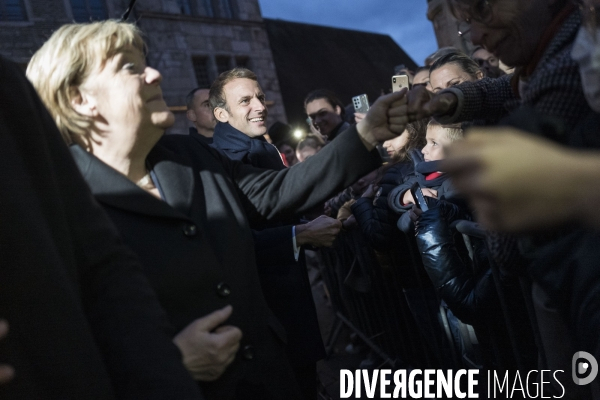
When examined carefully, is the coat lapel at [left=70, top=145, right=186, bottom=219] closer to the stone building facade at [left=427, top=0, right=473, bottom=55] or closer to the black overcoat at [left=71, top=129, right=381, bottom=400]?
the black overcoat at [left=71, top=129, right=381, bottom=400]

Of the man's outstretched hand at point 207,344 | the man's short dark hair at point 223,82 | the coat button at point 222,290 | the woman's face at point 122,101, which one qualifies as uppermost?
the man's short dark hair at point 223,82

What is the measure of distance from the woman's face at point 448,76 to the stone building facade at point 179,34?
1066 cm

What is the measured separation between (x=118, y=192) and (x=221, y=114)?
7.08 ft

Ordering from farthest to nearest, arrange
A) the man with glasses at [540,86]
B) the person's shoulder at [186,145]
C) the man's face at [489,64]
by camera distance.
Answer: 1. the man's face at [489,64]
2. the person's shoulder at [186,145]
3. the man with glasses at [540,86]

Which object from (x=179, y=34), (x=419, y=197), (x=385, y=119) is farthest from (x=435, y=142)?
(x=179, y=34)

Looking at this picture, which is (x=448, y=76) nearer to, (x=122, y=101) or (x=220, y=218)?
(x=220, y=218)

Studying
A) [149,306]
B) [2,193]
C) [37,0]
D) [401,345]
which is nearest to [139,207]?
[149,306]

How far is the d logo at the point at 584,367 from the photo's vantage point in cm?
142

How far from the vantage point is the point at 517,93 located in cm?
162

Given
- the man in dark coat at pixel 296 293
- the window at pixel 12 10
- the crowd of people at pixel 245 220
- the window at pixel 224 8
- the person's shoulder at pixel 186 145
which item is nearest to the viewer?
the crowd of people at pixel 245 220

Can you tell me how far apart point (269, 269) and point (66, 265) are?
5.08 feet

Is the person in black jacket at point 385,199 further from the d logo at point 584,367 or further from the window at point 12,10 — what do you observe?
the window at point 12,10

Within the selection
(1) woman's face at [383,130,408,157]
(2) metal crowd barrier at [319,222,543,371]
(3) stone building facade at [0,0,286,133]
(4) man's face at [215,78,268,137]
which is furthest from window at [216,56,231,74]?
(1) woman's face at [383,130,408,157]

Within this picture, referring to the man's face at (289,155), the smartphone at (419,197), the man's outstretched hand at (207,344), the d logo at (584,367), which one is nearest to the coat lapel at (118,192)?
the man's outstretched hand at (207,344)
